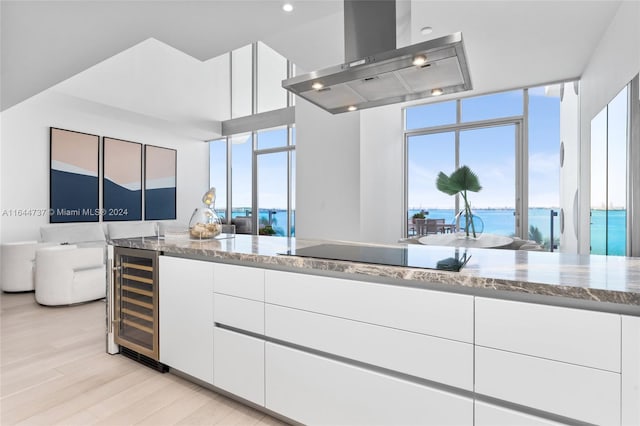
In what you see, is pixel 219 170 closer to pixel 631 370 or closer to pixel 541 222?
pixel 541 222

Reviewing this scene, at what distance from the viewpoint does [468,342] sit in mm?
1111

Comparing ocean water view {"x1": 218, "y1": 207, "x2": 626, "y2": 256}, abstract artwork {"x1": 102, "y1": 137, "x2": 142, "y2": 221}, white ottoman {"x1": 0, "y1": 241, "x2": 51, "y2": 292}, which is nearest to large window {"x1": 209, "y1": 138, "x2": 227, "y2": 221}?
ocean water view {"x1": 218, "y1": 207, "x2": 626, "y2": 256}

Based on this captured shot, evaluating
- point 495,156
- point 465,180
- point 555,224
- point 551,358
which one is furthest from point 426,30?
point 555,224

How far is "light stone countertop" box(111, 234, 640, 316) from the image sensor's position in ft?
3.05

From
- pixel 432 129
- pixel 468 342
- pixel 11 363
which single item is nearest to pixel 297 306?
pixel 468 342

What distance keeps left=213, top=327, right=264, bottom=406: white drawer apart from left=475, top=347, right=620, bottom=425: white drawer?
0.99 meters

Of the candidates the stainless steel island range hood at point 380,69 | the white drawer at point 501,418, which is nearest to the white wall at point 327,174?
the stainless steel island range hood at point 380,69

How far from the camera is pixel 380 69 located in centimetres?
167

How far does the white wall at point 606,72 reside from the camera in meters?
2.41

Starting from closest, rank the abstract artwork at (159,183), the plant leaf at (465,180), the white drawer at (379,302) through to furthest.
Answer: the white drawer at (379,302), the plant leaf at (465,180), the abstract artwork at (159,183)

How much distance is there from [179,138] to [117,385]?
5.89m

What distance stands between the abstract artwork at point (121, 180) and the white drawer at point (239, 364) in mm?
4947

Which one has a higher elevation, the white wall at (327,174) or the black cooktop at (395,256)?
the white wall at (327,174)
